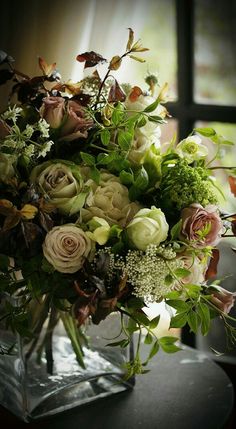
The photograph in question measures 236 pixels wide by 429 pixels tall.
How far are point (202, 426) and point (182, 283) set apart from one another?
33 cm

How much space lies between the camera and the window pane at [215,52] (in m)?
1.95

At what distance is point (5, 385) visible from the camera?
1325 millimetres

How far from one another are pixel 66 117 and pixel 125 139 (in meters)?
0.10

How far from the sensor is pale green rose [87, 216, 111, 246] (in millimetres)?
1068

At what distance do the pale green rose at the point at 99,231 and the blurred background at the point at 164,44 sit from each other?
0.77 m

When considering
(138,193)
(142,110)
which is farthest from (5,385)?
(142,110)

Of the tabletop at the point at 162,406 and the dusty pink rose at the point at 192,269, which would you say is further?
the tabletop at the point at 162,406

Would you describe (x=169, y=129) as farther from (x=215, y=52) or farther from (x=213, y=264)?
(x=213, y=264)

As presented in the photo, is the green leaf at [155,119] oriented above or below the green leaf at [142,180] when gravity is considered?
above

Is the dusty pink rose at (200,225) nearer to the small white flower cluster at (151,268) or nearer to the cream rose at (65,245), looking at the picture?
the small white flower cluster at (151,268)

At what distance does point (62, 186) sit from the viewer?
1.11 m

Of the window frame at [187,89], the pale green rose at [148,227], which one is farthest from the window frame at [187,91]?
the pale green rose at [148,227]

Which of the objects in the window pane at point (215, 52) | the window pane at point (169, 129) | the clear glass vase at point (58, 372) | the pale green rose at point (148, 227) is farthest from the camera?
the window pane at point (169, 129)

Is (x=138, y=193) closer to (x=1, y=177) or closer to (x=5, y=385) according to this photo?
(x=1, y=177)
